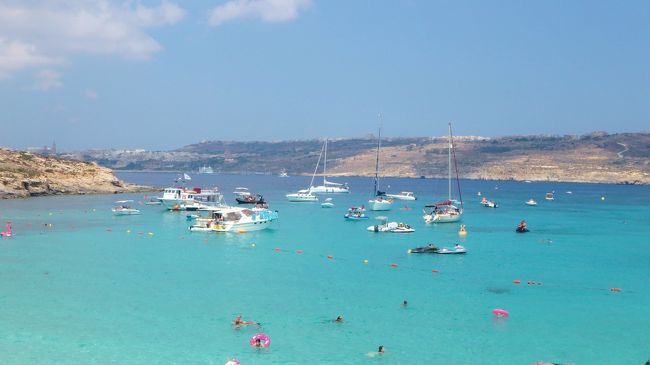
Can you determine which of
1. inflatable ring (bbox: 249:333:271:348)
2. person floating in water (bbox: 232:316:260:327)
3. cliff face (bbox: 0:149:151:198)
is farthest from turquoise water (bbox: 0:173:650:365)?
cliff face (bbox: 0:149:151:198)

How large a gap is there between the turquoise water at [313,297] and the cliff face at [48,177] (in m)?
49.8

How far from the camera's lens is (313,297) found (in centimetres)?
4347

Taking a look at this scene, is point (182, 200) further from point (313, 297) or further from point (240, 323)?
point (240, 323)

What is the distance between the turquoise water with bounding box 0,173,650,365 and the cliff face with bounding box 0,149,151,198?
49761 millimetres

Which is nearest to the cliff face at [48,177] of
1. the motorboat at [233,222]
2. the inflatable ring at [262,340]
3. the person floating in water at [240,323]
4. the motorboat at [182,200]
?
the motorboat at [182,200]

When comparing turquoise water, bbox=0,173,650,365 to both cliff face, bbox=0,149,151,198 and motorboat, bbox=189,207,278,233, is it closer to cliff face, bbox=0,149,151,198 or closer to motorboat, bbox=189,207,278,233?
motorboat, bbox=189,207,278,233

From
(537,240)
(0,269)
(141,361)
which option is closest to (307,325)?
(141,361)

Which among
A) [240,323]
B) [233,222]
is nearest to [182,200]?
[233,222]

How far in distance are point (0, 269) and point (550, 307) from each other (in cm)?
4004

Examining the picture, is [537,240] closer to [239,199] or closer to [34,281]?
[34,281]

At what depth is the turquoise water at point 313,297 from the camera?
32469mm

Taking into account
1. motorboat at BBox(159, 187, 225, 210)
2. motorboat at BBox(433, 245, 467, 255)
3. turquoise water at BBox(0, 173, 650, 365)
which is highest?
motorboat at BBox(159, 187, 225, 210)

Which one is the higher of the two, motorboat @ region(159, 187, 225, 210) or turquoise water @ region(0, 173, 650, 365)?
motorboat @ region(159, 187, 225, 210)

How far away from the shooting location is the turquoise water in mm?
32469
